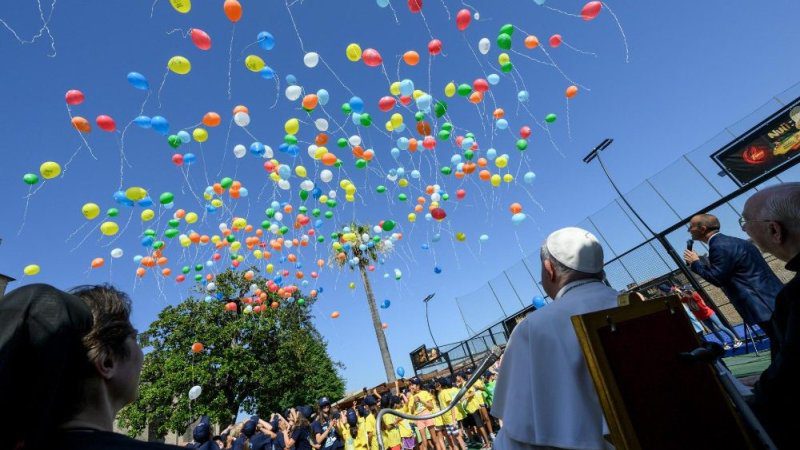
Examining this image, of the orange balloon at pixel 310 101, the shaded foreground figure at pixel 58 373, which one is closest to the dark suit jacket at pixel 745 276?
the shaded foreground figure at pixel 58 373

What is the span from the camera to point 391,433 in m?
7.17

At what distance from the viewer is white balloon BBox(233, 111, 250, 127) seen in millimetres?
5309

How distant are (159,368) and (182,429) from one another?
114 inches

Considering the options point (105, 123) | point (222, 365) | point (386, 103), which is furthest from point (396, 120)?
point (222, 365)

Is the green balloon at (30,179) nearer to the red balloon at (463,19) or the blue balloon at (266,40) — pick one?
the blue balloon at (266,40)

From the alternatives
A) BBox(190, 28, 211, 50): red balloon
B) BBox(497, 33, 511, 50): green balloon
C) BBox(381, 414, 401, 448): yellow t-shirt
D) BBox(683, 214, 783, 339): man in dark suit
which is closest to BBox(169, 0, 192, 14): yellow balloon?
BBox(190, 28, 211, 50): red balloon

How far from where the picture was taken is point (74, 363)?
80 cm

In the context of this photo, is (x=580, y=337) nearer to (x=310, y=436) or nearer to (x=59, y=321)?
(x=59, y=321)

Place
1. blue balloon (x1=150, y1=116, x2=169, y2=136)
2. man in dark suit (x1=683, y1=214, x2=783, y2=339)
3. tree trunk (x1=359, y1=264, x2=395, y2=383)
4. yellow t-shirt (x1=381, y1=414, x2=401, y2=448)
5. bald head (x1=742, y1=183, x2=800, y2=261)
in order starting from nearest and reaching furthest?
bald head (x1=742, y1=183, x2=800, y2=261), man in dark suit (x1=683, y1=214, x2=783, y2=339), blue balloon (x1=150, y1=116, x2=169, y2=136), yellow t-shirt (x1=381, y1=414, x2=401, y2=448), tree trunk (x1=359, y1=264, x2=395, y2=383)

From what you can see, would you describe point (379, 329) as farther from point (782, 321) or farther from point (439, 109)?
point (782, 321)

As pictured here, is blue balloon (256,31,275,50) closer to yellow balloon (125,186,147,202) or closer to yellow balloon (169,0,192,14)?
yellow balloon (169,0,192,14)

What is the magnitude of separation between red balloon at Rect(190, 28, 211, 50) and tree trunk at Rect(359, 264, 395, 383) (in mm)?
12362

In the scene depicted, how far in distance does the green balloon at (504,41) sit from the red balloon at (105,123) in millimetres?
5323

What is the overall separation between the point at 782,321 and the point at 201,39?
18.1 ft
